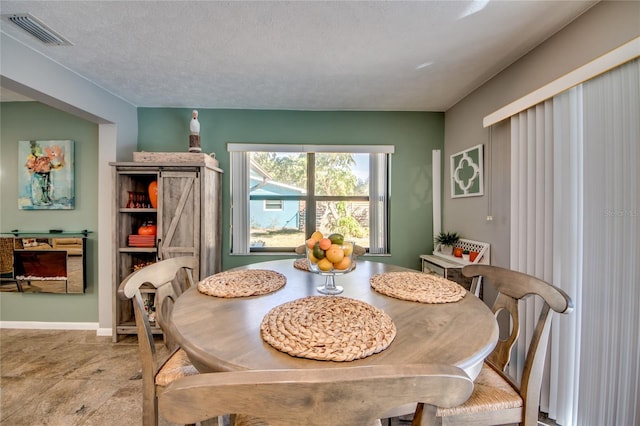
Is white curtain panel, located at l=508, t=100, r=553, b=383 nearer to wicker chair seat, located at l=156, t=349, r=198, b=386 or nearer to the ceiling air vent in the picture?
wicker chair seat, located at l=156, t=349, r=198, b=386

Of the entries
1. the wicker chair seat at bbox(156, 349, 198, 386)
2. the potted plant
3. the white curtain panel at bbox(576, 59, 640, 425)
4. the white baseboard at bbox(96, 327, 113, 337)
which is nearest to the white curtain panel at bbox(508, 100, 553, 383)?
the white curtain panel at bbox(576, 59, 640, 425)

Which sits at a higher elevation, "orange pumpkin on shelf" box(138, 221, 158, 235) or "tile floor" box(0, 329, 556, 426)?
"orange pumpkin on shelf" box(138, 221, 158, 235)

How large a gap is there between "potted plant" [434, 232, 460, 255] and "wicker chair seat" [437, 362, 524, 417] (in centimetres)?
180

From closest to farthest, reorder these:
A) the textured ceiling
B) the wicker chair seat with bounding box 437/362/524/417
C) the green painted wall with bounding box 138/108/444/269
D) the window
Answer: the wicker chair seat with bounding box 437/362/524/417 → the textured ceiling → the green painted wall with bounding box 138/108/444/269 → the window

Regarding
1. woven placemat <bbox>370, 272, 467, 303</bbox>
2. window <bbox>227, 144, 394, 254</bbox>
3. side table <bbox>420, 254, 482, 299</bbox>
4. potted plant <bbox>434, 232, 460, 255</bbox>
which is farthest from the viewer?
window <bbox>227, 144, 394, 254</bbox>

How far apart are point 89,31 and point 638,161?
3.19 m

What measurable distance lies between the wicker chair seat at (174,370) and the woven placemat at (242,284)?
Result: 299mm

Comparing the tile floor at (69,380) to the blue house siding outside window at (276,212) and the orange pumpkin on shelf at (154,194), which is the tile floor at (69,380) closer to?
the orange pumpkin on shelf at (154,194)

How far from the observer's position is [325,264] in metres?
1.21

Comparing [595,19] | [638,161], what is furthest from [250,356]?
[595,19]

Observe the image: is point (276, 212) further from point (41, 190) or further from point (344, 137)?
point (41, 190)

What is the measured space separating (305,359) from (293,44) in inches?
76.0

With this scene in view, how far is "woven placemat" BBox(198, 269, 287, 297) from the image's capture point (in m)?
1.21

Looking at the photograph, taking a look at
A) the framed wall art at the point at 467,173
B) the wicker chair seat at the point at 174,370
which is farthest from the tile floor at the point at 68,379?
the framed wall art at the point at 467,173
